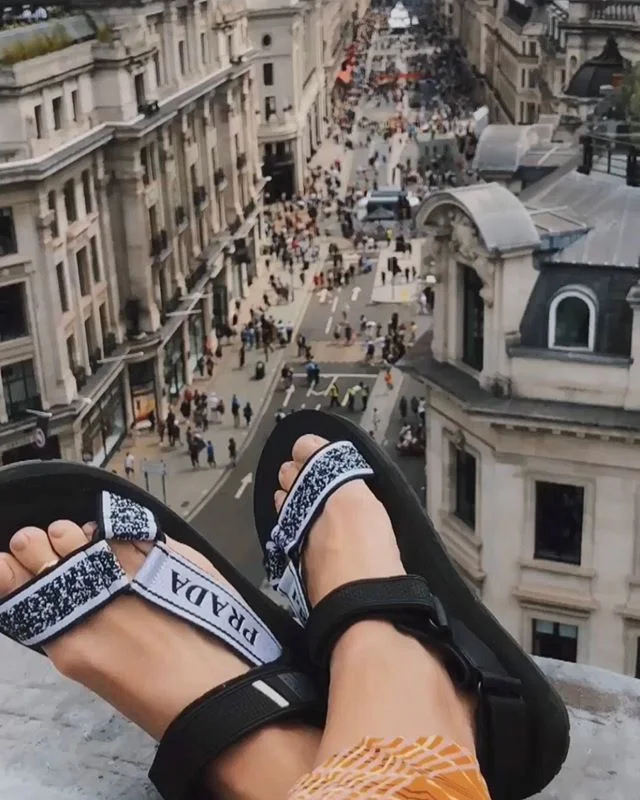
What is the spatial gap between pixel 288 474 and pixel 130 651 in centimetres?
210

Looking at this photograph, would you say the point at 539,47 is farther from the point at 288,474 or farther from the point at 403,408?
the point at 288,474

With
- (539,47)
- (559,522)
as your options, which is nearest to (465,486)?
(559,522)

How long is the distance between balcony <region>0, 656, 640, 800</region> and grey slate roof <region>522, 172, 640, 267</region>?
13.0 metres

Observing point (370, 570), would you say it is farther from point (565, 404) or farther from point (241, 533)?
point (241, 533)

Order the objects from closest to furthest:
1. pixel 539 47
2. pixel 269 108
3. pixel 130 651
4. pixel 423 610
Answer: pixel 423 610, pixel 130 651, pixel 539 47, pixel 269 108

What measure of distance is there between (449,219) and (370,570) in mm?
14351

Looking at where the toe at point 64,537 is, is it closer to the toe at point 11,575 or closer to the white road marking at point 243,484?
the toe at point 11,575

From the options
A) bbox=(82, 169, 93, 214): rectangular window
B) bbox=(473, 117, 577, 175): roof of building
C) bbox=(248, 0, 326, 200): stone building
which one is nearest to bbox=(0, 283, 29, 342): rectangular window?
bbox=(82, 169, 93, 214): rectangular window

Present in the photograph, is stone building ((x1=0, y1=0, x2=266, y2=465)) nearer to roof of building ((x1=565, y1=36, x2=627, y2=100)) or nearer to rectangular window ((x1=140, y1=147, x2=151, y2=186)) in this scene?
rectangular window ((x1=140, y1=147, x2=151, y2=186))

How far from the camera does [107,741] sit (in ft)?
22.6

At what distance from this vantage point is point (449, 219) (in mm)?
20500

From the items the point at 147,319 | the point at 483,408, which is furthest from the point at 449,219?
the point at 147,319

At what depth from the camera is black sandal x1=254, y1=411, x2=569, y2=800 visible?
5.91 m

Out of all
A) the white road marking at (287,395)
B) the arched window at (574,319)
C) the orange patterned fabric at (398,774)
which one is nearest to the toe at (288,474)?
the orange patterned fabric at (398,774)
